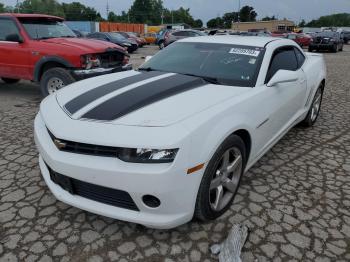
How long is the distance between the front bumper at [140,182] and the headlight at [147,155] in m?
0.03

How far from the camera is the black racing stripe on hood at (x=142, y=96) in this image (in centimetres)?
243

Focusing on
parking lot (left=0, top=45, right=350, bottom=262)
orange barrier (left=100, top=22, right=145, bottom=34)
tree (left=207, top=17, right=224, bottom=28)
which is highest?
tree (left=207, top=17, right=224, bottom=28)

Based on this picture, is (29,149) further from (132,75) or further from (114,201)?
(114,201)

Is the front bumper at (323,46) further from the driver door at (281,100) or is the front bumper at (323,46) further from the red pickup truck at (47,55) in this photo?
the driver door at (281,100)

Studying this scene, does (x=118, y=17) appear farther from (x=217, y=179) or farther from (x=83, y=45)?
(x=217, y=179)

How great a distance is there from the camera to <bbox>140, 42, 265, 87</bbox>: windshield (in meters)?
3.19

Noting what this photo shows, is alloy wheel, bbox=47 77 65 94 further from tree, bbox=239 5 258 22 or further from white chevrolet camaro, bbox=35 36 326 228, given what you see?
tree, bbox=239 5 258 22

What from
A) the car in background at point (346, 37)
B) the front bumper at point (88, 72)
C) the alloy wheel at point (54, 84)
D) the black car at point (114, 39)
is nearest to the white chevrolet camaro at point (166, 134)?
the front bumper at point (88, 72)

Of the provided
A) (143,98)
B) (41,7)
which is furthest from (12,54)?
(41,7)

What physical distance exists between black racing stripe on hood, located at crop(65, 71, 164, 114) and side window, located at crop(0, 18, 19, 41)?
4.43 m

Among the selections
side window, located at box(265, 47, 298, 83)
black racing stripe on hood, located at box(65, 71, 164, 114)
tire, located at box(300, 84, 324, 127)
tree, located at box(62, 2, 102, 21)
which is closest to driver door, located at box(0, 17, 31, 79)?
black racing stripe on hood, located at box(65, 71, 164, 114)

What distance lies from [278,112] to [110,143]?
6.64 ft

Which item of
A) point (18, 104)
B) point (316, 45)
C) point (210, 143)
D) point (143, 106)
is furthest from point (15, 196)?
point (316, 45)

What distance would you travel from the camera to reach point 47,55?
239 inches
